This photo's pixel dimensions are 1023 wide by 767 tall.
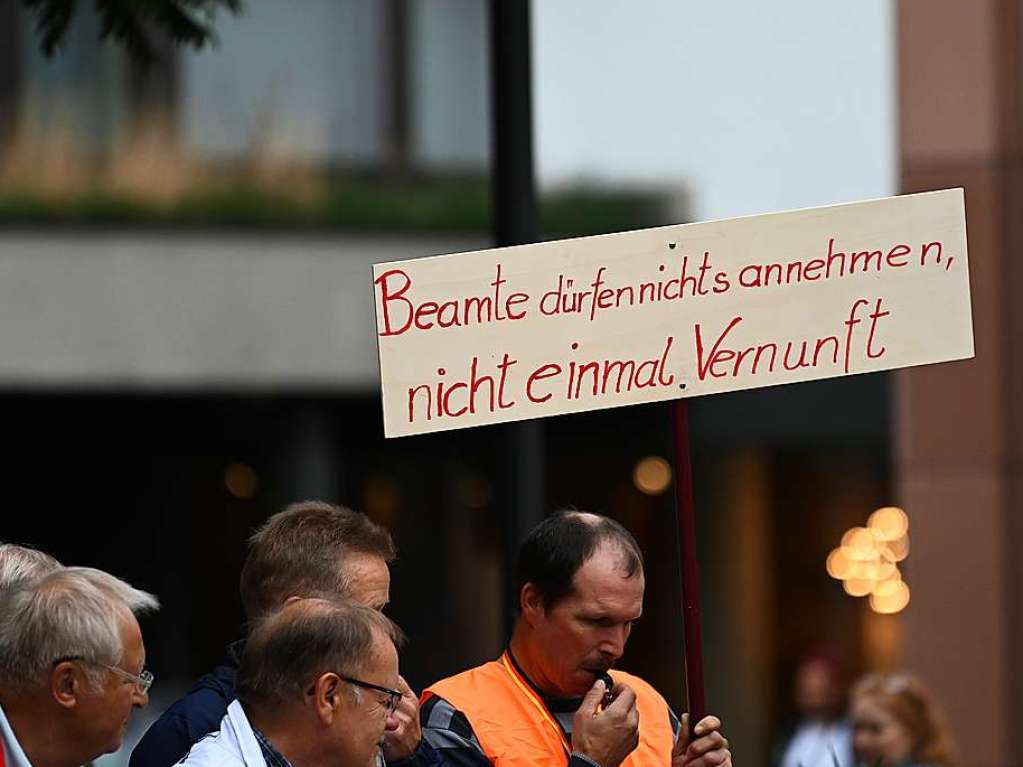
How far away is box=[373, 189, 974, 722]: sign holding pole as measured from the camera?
4.05 meters

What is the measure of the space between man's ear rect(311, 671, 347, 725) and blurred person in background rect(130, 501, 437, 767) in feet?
1.64

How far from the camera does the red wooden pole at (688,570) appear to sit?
4035 mm

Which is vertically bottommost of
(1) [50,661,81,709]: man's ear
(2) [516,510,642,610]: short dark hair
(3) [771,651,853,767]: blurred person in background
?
(3) [771,651,853,767]: blurred person in background

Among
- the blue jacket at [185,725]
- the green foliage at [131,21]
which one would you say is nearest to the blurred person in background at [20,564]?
the blue jacket at [185,725]

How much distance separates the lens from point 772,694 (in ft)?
55.2

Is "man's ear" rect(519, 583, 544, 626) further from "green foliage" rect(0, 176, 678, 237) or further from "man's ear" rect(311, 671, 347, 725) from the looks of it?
"green foliage" rect(0, 176, 678, 237)

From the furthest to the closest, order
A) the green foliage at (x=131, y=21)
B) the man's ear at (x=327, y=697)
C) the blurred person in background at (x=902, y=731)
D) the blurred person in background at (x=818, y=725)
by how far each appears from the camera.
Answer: the blurred person in background at (x=818, y=725)
the blurred person in background at (x=902, y=731)
the green foliage at (x=131, y=21)
the man's ear at (x=327, y=697)

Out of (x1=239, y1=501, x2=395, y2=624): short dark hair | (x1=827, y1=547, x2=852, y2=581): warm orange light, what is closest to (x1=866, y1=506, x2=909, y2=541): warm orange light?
(x1=827, y1=547, x2=852, y2=581): warm orange light

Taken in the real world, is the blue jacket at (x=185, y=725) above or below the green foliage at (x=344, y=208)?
below

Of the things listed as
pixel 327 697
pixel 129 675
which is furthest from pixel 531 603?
pixel 129 675

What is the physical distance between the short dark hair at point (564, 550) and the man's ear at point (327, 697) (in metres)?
0.76

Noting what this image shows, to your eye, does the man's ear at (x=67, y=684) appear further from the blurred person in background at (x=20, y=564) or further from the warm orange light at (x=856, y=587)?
the warm orange light at (x=856, y=587)

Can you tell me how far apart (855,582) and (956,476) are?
16.4 ft

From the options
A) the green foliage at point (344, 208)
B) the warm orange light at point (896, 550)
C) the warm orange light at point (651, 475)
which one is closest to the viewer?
the green foliage at point (344, 208)
